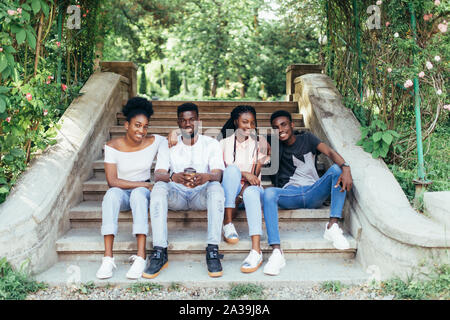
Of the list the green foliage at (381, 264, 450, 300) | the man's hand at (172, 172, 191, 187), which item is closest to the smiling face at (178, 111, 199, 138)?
the man's hand at (172, 172, 191, 187)

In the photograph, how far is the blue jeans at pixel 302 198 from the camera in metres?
2.80

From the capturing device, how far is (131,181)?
2.95m

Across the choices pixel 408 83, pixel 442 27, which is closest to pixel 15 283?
pixel 408 83

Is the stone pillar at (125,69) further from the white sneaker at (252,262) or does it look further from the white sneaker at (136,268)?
the white sneaker at (252,262)

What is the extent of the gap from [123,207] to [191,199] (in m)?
0.56

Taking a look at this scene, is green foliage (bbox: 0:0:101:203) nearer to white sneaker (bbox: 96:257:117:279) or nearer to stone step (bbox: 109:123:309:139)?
stone step (bbox: 109:123:309:139)

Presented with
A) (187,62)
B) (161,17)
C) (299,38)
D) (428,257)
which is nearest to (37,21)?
(428,257)

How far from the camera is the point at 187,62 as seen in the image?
34.2ft

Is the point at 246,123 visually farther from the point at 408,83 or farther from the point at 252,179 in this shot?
the point at 408,83

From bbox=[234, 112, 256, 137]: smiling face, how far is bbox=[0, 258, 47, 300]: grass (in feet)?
6.50

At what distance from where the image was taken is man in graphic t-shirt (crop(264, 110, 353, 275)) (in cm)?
280

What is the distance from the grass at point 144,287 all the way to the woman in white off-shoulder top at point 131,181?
80 millimetres
